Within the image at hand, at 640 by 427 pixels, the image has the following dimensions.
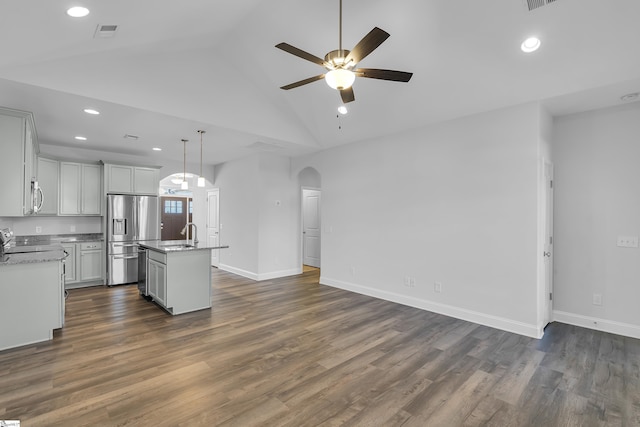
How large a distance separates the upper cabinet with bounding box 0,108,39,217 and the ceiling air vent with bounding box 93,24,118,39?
1.50 meters

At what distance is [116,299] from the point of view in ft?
16.8

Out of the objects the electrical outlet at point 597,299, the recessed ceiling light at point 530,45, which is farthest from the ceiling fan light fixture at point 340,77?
the electrical outlet at point 597,299

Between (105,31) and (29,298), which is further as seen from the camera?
(29,298)

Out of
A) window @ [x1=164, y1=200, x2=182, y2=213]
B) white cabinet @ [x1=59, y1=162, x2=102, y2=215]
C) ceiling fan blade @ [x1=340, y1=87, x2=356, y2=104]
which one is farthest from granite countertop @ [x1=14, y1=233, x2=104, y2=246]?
ceiling fan blade @ [x1=340, y1=87, x2=356, y2=104]

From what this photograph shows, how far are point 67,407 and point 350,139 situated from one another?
4876 mm

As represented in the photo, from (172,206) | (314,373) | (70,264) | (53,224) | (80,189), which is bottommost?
(314,373)

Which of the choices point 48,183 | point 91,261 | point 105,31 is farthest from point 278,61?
point 91,261

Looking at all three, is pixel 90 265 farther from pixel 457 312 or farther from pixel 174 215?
pixel 457 312

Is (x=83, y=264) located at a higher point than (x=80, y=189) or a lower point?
lower

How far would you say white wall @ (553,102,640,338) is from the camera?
3559 mm

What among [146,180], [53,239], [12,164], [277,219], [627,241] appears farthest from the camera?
[277,219]

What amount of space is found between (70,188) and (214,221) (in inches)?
119

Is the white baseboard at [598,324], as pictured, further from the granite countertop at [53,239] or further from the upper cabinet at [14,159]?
the granite countertop at [53,239]

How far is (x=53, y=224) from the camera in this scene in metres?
5.92
